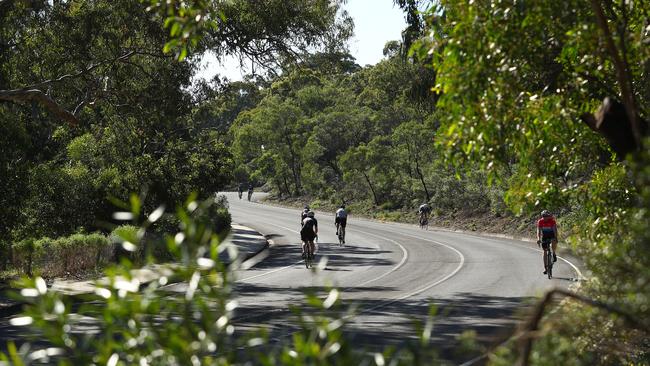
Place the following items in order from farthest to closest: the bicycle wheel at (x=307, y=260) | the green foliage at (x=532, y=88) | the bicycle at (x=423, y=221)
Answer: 1. the bicycle at (x=423, y=221)
2. the bicycle wheel at (x=307, y=260)
3. the green foliage at (x=532, y=88)

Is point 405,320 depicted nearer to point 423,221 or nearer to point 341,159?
point 423,221

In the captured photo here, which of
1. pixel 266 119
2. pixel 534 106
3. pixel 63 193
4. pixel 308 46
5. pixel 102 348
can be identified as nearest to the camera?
pixel 102 348

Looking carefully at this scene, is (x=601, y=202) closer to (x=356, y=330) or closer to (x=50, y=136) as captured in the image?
(x=356, y=330)

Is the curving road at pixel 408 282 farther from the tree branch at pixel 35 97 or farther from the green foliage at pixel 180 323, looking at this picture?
the tree branch at pixel 35 97

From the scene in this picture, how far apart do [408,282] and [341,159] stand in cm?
4000

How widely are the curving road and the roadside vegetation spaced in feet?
2.64

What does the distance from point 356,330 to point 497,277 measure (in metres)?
8.66

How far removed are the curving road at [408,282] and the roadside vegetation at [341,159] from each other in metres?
0.80

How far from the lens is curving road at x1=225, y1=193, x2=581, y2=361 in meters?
13.5

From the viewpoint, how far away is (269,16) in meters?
21.2

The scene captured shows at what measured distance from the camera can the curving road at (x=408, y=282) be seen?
13.5 meters

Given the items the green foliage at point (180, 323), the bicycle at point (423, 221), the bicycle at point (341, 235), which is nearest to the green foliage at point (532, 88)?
the green foliage at point (180, 323)

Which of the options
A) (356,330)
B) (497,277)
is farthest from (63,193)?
(356,330)

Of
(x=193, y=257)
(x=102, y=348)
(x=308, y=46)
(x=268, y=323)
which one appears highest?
(x=308, y=46)
